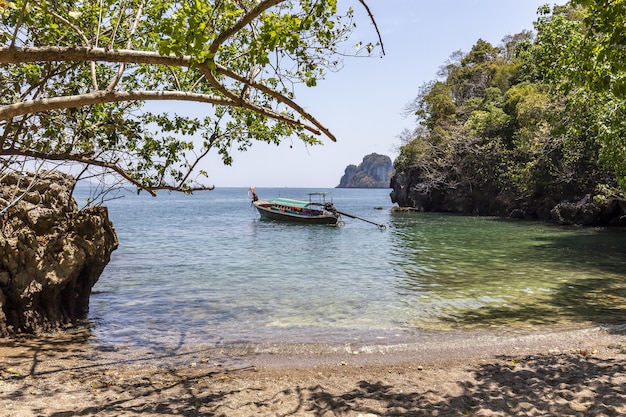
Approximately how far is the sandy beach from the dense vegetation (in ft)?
23.8

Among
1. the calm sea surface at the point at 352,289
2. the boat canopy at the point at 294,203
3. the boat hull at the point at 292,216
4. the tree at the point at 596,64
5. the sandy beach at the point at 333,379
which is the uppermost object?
the tree at the point at 596,64

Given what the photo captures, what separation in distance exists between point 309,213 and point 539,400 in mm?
36507

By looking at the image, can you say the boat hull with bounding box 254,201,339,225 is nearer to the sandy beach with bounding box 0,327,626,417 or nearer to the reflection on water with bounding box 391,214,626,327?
the reflection on water with bounding box 391,214,626,327

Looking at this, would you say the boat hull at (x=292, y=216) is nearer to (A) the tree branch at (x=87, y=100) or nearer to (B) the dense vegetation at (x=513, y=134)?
(B) the dense vegetation at (x=513, y=134)

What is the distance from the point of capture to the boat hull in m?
40.4

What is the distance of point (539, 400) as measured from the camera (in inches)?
224

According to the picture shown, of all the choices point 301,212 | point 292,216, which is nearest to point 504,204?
point 301,212

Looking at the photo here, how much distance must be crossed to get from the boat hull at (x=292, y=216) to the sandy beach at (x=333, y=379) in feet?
102

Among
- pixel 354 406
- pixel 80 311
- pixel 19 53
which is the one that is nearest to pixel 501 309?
pixel 354 406

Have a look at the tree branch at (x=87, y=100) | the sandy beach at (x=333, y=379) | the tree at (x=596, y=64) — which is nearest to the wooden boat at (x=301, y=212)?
the tree at (x=596, y=64)

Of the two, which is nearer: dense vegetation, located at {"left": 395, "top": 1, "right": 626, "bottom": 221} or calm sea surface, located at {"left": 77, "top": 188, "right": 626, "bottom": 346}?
calm sea surface, located at {"left": 77, "top": 188, "right": 626, "bottom": 346}

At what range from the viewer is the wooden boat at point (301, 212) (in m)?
40.6

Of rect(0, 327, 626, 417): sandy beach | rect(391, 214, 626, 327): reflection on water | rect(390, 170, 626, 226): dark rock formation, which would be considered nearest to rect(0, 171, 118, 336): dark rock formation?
rect(0, 327, 626, 417): sandy beach

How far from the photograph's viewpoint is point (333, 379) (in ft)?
23.0
